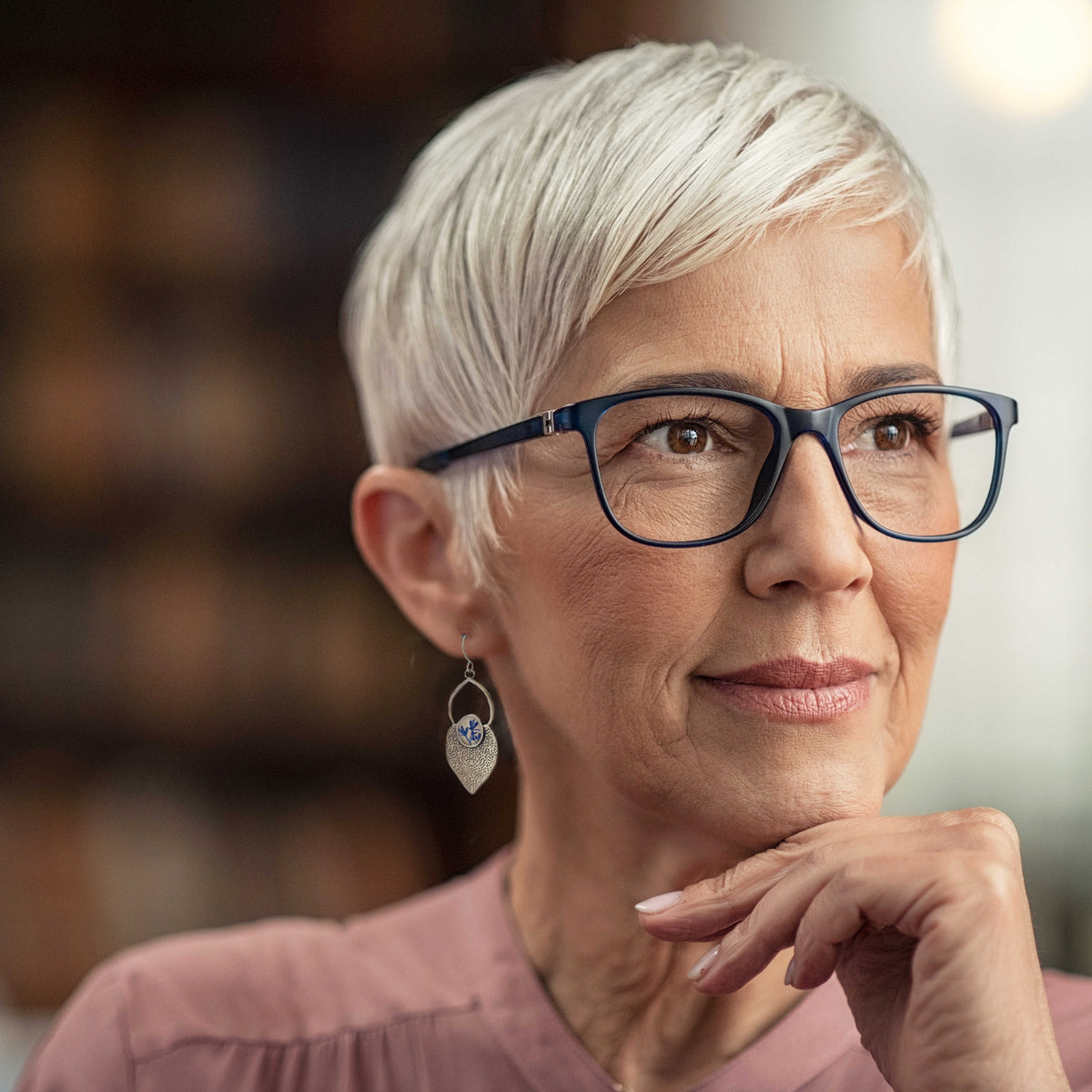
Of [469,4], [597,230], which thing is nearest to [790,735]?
[597,230]

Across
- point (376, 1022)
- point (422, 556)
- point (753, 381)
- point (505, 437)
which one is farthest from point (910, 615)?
point (376, 1022)

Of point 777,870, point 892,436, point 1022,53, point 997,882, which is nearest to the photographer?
point 997,882

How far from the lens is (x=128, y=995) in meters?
1.27

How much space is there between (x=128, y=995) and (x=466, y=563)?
66cm

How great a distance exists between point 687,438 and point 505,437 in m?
0.17

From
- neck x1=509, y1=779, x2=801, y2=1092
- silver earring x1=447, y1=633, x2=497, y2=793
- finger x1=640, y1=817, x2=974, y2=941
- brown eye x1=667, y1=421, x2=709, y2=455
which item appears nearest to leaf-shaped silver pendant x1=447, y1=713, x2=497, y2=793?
silver earring x1=447, y1=633, x2=497, y2=793

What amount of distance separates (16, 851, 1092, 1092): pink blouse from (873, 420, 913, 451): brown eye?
1.71 ft

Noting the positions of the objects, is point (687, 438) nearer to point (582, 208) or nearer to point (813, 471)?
point (813, 471)

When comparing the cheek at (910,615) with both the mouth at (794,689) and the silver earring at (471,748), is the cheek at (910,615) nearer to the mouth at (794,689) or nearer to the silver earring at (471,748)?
the mouth at (794,689)

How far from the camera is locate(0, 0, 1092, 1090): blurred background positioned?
2.53 metres

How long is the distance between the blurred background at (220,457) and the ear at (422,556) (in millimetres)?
1377

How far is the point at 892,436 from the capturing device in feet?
3.28

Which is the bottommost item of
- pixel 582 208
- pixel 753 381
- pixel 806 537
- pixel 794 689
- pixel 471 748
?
pixel 471 748

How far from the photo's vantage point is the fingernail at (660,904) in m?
0.94
